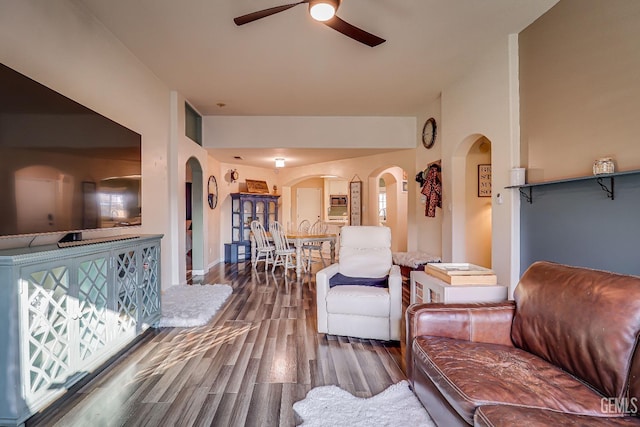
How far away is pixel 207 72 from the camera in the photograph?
3967mm

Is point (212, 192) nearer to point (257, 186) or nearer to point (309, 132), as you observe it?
point (257, 186)

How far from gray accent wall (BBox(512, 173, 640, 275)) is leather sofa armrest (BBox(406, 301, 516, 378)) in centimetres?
109

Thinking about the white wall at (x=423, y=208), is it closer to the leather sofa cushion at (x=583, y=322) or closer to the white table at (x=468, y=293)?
the white table at (x=468, y=293)

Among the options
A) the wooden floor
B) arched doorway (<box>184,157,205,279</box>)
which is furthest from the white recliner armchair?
arched doorway (<box>184,157,205,279</box>)

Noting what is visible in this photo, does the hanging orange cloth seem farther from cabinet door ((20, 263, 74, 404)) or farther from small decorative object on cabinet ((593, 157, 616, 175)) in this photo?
cabinet door ((20, 263, 74, 404))

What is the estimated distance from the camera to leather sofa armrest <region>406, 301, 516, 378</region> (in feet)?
6.02

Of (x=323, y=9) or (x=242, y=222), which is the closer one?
(x=323, y=9)

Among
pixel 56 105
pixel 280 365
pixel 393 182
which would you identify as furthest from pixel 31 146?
pixel 393 182

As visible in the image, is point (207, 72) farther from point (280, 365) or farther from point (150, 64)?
point (280, 365)

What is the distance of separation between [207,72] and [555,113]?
151 inches

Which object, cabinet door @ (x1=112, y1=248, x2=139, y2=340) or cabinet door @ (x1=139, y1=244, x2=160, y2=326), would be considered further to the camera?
cabinet door @ (x1=139, y1=244, x2=160, y2=326)

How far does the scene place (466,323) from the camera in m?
1.83

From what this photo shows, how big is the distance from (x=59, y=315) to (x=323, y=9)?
8.64 ft

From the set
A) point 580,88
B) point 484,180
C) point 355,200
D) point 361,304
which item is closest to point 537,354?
point 361,304
